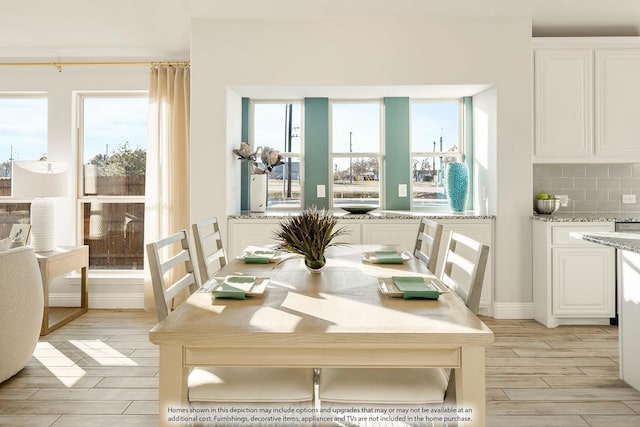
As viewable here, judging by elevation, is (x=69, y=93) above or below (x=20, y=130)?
above

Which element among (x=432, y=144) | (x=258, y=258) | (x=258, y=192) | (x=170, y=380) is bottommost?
(x=170, y=380)

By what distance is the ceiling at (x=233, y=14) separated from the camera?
12.3 feet

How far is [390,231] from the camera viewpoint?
4.09 metres

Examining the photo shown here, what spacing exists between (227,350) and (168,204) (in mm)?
3369

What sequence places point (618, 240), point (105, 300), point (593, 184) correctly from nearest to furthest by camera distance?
1. point (618, 240)
2. point (593, 184)
3. point (105, 300)

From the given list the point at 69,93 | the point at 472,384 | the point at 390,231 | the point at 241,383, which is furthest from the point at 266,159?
the point at 472,384

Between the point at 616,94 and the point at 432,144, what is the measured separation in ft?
5.27

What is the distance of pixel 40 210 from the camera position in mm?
4066

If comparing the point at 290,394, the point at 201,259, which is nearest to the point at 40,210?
the point at 201,259

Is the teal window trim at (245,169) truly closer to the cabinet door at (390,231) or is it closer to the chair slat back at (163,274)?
the cabinet door at (390,231)

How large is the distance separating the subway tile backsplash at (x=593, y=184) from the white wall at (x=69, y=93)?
397 centimetres

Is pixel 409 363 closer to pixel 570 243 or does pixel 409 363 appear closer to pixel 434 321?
pixel 434 321

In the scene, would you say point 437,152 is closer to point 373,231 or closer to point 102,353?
point 373,231

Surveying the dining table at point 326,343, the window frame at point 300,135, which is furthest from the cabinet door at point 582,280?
the dining table at point 326,343
